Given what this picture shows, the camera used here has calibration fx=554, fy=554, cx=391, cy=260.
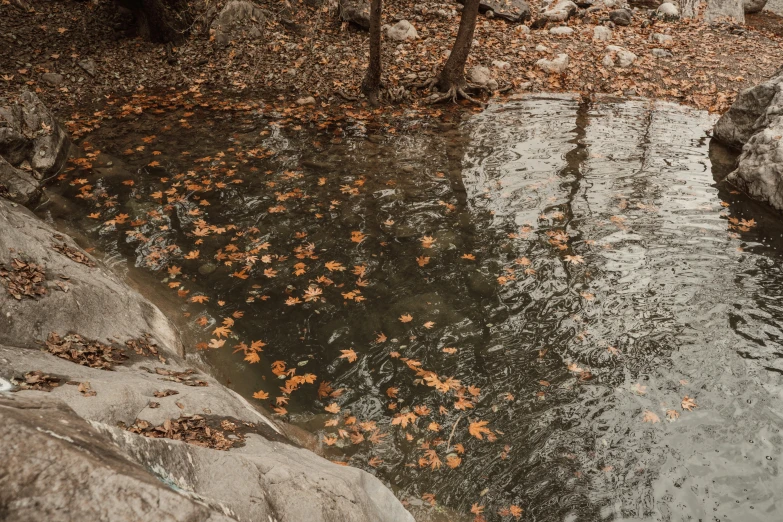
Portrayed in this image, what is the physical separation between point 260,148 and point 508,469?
767 cm

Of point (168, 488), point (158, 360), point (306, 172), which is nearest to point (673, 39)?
point (306, 172)

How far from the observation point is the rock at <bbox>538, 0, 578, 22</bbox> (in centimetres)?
1641

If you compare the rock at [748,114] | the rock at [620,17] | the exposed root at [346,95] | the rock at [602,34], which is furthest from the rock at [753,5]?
the exposed root at [346,95]

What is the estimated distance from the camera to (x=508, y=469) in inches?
199

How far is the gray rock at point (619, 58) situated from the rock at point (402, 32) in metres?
5.08

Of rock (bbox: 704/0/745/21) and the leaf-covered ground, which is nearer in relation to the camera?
the leaf-covered ground

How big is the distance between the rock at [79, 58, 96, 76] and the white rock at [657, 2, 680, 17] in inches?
646

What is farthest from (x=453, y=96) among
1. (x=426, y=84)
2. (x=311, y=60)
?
(x=311, y=60)

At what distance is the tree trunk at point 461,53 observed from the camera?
11.7 meters

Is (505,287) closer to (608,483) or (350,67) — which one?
(608,483)

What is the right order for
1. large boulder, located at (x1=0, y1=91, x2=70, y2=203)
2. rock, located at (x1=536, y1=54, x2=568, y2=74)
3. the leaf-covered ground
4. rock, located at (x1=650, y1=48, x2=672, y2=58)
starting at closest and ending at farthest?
large boulder, located at (x1=0, y1=91, x2=70, y2=203) → the leaf-covered ground → rock, located at (x1=536, y1=54, x2=568, y2=74) → rock, located at (x1=650, y1=48, x2=672, y2=58)

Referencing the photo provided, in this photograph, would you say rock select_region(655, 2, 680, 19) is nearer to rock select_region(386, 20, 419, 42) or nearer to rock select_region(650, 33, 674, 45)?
rock select_region(650, 33, 674, 45)

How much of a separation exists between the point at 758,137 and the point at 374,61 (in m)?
7.48

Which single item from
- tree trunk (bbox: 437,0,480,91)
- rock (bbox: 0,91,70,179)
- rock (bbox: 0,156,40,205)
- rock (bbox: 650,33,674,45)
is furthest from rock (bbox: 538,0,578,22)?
rock (bbox: 0,156,40,205)
